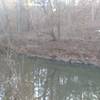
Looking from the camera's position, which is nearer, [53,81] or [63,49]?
[53,81]

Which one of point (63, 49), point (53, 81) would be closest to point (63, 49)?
point (63, 49)

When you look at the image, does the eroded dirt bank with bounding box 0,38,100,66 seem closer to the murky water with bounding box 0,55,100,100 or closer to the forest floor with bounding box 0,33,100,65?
the forest floor with bounding box 0,33,100,65

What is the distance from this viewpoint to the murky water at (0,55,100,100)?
6918 mm

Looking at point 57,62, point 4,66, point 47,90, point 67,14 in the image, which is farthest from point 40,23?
point 4,66

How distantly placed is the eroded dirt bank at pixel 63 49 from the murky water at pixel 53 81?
15.3 inches

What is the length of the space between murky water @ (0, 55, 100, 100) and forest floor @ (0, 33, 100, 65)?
392mm

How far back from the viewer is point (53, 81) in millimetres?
10820

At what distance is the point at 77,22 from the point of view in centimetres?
1700

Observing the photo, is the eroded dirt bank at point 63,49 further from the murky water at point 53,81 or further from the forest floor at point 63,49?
the murky water at point 53,81

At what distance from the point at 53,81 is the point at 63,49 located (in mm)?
3945

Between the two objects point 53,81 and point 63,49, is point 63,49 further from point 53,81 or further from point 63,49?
point 53,81

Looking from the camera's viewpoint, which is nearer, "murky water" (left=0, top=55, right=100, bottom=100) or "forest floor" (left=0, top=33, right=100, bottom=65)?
"murky water" (left=0, top=55, right=100, bottom=100)

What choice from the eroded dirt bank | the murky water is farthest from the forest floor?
the murky water

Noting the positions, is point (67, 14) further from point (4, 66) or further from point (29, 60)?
point (4, 66)
